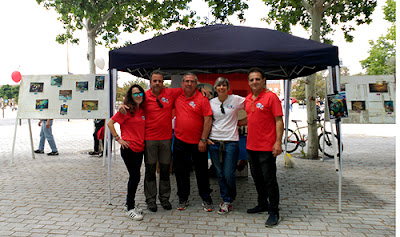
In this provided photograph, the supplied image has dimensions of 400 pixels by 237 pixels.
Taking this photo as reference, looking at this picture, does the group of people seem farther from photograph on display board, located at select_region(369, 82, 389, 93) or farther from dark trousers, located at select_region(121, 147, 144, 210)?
photograph on display board, located at select_region(369, 82, 389, 93)

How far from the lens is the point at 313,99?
7.71 meters

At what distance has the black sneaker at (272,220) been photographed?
136 inches

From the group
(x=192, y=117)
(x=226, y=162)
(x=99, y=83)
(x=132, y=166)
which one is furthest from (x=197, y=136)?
(x=99, y=83)

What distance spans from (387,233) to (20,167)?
7.34 meters

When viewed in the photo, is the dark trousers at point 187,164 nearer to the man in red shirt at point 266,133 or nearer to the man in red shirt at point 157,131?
the man in red shirt at point 157,131

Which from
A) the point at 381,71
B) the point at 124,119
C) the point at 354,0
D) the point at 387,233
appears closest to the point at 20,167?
the point at 124,119

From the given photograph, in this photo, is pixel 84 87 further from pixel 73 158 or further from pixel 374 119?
pixel 374 119

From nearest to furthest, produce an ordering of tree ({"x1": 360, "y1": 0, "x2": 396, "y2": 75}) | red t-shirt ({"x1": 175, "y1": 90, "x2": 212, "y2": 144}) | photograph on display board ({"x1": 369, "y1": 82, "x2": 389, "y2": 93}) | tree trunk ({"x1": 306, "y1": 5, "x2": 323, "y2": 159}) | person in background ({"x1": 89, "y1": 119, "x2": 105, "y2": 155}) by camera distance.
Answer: red t-shirt ({"x1": 175, "y1": 90, "x2": 212, "y2": 144}) → photograph on display board ({"x1": 369, "y1": 82, "x2": 389, "y2": 93}) → tree trunk ({"x1": 306, "y1": 5, "x2": 323, "y2": 159}) → person in background ({"x1": 89, "y1": 119, "x2": 105, "y2": 155}) → tree ({"x1": 360, "y1": 0, "x2": 396, "y2": 75})

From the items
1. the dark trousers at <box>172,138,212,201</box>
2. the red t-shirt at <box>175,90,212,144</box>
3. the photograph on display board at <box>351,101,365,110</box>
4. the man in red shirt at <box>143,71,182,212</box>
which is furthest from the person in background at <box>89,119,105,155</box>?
the photograph on display board at <box>351,101,365,110</box>

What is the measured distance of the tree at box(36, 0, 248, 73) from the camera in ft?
29.2

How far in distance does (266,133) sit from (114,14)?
913cm

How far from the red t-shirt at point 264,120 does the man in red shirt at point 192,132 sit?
0.62 metres

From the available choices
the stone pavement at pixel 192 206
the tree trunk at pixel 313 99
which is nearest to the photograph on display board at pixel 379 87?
the stone pavement at pixel 192 206

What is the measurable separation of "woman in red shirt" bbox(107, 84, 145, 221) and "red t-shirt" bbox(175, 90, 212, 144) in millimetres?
512
